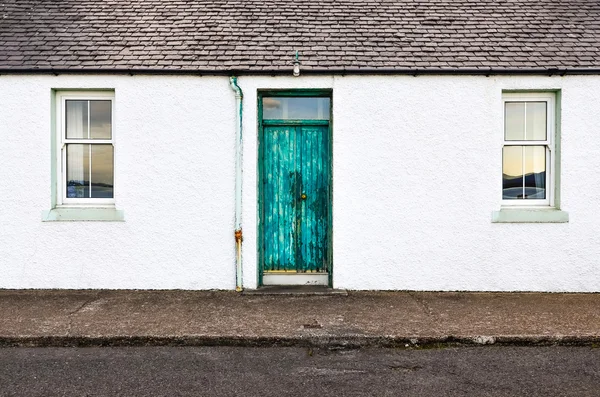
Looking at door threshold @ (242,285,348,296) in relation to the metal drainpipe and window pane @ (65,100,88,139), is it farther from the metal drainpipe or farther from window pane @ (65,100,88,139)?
window pane @ (65,100,88,139)

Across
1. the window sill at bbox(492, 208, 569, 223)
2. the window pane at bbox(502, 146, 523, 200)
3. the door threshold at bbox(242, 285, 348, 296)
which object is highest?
the window pane at bbox(502, 146, 523, 200)

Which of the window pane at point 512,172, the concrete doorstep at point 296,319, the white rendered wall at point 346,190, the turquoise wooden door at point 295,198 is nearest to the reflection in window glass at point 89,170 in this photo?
the white rendered wall at point 346,190

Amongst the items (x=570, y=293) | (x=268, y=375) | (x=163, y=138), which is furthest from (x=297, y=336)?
(x=570, y=293)

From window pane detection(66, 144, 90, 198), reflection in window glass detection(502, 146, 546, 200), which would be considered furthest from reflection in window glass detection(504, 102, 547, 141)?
window pane detection(66, 144, 90, 198)

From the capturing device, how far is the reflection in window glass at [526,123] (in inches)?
311

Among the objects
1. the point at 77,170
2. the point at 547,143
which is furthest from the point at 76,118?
the point at 547,143

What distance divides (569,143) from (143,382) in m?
6.55

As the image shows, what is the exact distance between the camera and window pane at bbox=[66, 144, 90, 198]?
7.97 m

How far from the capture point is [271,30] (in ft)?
26.9

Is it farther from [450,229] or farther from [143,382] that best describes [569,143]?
[143,382]

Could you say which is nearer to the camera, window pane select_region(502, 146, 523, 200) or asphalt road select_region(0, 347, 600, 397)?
asphalt road select_region(0, 347, 600, 397)

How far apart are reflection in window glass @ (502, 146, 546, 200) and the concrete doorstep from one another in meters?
1.56

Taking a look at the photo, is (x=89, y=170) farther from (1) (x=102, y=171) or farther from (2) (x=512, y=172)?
(2) (x=512, y=172)

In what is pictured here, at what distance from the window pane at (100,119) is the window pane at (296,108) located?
236 centimetres
